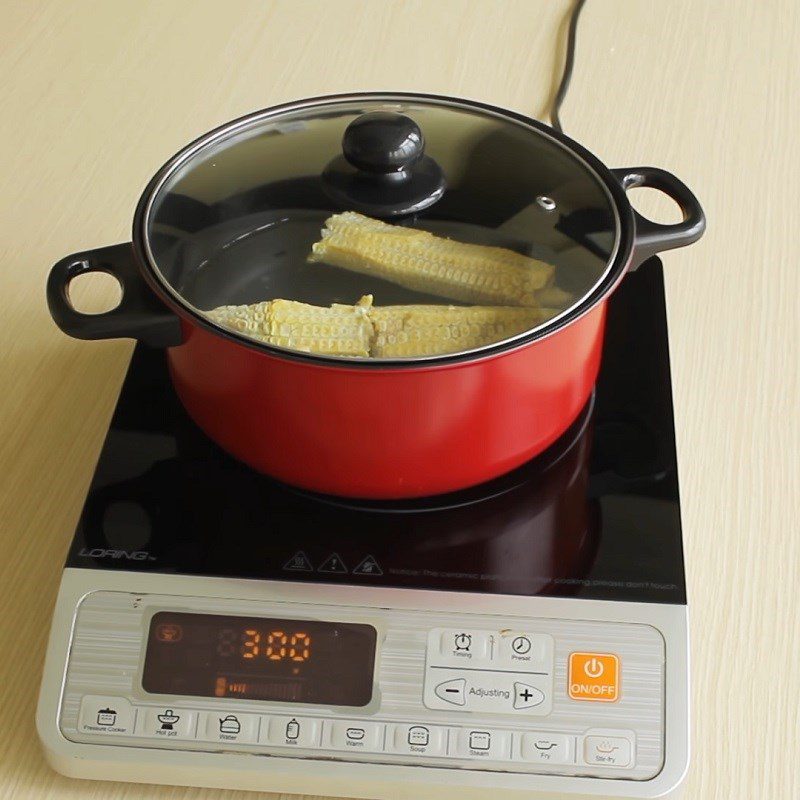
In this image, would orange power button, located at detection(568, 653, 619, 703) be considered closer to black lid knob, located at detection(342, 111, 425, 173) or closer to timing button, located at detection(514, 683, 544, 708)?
timing button, located at detection(514, 683, 544, 708)

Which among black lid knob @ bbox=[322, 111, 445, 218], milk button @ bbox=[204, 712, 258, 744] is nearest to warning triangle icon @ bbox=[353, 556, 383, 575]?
milk button @ bbox=[204, 712, 258, 744]

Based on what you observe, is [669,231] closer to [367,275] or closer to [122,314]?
[367,275]

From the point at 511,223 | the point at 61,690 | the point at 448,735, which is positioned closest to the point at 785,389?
the point at 511,223

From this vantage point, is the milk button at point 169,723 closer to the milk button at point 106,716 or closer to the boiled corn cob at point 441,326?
the milk button at point 106,716

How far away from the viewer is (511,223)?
70 centimetres

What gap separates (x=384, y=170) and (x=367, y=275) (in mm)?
68

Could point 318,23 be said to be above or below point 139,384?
above

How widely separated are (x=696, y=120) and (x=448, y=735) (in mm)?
695

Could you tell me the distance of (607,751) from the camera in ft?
1.91

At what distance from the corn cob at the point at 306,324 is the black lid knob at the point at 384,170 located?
77mm

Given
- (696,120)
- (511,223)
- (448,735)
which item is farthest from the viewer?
(696,120)

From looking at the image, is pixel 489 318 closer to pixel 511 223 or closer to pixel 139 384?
pixel 511 223

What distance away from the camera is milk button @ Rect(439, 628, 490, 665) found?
1.98ft

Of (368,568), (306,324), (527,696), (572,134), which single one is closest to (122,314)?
(306,324)
